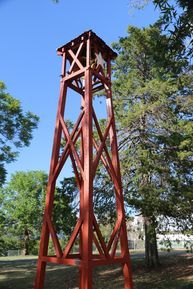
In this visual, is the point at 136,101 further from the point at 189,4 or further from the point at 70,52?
the point at 189,4

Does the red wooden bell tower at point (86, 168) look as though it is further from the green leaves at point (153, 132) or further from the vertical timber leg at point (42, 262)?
the green leaves at point (153, 132)

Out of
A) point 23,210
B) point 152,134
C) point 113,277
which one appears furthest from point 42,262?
point 23,210

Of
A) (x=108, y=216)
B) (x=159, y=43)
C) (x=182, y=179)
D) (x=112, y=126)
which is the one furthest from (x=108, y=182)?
(x=159, y=43)

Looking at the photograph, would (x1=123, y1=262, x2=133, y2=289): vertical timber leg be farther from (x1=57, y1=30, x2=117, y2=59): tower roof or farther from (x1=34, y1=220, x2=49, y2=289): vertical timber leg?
(x1=57, y1=30, x2=117, y2=59): tower roof

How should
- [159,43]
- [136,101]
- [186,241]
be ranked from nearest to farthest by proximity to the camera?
1. [159,43]
2. [186,241]
3. [136,101]

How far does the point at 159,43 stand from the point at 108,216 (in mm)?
8039

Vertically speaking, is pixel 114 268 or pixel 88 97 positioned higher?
pixel 88 97

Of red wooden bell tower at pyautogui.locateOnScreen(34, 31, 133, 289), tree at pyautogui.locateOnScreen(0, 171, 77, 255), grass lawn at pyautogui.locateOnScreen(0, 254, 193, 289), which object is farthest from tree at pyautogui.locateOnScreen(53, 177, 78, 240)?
tree at pyautogui.locateOnScreen(0, 171, 77, 255)

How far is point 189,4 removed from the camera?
4.88 meters

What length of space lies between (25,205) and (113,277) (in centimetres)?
2511

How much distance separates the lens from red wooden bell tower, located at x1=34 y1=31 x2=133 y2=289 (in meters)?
6.02

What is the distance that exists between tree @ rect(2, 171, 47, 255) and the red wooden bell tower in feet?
94.9

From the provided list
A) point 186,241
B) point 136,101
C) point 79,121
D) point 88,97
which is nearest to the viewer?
point 88,97

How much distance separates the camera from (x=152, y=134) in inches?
495
